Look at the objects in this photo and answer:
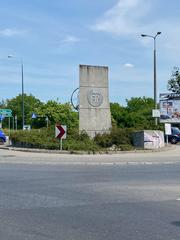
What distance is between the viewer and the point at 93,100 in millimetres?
34250

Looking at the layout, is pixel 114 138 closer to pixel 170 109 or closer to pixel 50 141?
pixel 50 141

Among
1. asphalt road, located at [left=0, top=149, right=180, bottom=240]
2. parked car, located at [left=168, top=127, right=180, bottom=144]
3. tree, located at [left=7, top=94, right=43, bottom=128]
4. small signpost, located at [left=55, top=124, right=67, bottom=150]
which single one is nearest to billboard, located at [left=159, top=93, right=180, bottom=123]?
parked car, located at [left=168, top=127, right=180, bottom=144]

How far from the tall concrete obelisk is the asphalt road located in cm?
1558

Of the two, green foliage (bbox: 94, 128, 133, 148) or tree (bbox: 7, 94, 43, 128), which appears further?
tree (bbox: 7, 94, 43, 128)

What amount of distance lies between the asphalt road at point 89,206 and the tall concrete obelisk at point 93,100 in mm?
15579

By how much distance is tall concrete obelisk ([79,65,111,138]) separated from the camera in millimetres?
34000

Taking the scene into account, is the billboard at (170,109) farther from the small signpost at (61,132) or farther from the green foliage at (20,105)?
the green foliage at (20,105)

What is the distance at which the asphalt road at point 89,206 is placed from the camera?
7.88 metres

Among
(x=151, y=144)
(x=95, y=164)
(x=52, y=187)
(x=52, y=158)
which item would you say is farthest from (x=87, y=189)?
(x=151, y=144)

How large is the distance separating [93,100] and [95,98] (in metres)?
0.19

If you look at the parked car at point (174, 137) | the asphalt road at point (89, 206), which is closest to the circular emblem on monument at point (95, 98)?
the parked car at point (174, 137)

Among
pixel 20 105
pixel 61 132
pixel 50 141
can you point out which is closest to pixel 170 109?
pixel 50 141

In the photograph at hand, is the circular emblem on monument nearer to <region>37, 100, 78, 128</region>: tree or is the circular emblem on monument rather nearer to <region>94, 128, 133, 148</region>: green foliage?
<region>94, 128, 133, 148</region>: green foliage

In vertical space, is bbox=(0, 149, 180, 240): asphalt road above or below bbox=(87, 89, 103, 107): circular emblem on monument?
below
